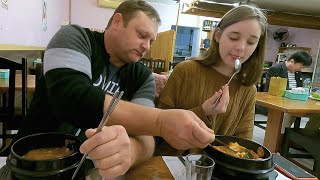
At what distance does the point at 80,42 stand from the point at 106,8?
7.53 meters

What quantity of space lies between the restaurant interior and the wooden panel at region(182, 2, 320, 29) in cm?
2

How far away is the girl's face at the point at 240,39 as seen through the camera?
142 cm

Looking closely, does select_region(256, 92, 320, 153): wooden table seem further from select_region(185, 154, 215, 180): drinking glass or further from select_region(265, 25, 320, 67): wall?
select_region(265, 25, 320, 67): wall

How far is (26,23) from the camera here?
156 inches

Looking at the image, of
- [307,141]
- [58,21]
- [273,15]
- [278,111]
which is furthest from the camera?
[273,15]

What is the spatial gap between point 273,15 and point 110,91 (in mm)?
6691

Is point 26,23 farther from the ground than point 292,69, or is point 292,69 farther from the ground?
point 26,23

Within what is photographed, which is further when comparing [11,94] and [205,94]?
[11,94]

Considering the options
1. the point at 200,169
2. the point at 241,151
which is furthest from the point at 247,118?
the point at 200,169

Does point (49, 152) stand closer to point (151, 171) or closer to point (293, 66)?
point (151, 171)

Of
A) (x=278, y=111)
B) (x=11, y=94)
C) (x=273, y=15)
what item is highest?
(x=273, y=15)

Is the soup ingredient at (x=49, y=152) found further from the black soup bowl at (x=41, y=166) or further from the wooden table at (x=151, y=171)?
the wooden table at (x=151, y=171)

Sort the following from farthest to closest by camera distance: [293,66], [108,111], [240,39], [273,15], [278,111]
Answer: [273,15] < [293,66] < [278,111] < [240,39] < [108,111]

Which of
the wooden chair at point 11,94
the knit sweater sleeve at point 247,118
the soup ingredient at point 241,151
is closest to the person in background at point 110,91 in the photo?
Answer: the soup ingredient at point 241,151
